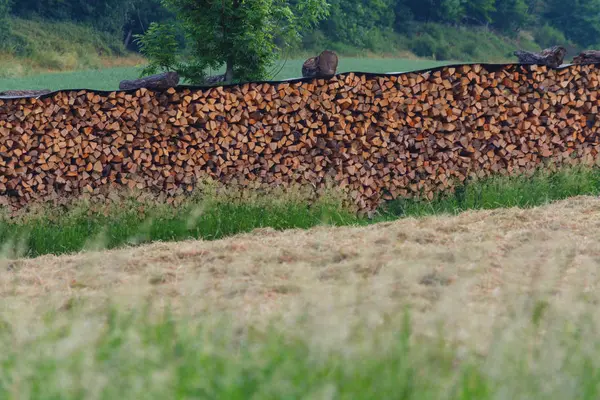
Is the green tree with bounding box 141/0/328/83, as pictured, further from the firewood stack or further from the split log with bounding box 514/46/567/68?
the split log with bounding box 514/46/567/68

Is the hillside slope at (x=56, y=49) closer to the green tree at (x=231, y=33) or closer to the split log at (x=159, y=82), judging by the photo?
the green tree at (x=231, y=33)

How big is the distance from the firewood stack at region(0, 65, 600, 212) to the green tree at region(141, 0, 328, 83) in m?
2.22

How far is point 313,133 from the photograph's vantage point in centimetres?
888

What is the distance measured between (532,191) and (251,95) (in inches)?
121

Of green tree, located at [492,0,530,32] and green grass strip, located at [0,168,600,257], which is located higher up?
green grass strip, located at [0,168,600,257]

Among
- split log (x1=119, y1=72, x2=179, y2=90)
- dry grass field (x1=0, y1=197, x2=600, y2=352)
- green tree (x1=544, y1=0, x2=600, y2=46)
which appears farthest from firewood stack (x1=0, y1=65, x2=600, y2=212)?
green tree (x1=544, y1=0, x2=600, y2=46)

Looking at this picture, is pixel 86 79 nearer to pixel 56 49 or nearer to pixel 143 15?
pixel 56 49

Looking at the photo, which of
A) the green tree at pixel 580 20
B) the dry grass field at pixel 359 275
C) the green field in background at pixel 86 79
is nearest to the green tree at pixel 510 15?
the green tree at pixel 580 20

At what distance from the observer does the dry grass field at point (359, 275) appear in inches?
160

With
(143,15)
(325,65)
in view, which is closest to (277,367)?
(325,65)

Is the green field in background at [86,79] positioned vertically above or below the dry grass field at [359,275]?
below

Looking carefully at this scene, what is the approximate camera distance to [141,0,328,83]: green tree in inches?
421

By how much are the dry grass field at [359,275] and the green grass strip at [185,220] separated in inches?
19.5

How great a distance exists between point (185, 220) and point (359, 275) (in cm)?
305
